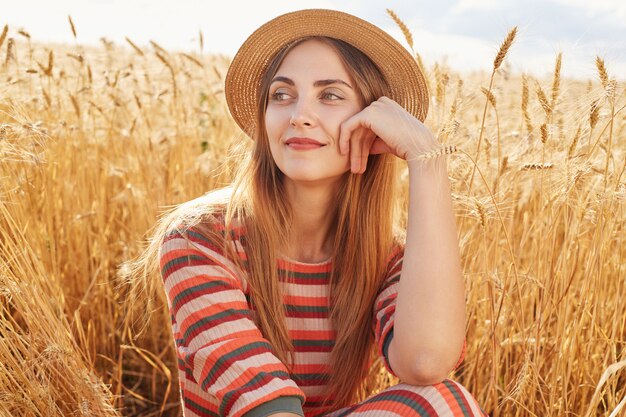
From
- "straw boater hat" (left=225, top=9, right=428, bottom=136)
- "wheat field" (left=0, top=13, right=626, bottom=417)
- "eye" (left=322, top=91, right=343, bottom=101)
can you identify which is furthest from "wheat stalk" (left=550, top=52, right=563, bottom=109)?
"eye" (left=322, top=91, right=343, bottom=101)

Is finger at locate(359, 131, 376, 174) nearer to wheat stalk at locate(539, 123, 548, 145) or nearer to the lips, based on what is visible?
the lips

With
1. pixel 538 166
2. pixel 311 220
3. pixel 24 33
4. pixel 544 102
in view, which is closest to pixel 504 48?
pixel 544 102

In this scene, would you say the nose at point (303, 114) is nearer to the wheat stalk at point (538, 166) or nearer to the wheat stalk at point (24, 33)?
the wheat stalk at point (538, 166)

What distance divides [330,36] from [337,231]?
0.50m

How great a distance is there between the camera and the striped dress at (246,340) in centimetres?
143

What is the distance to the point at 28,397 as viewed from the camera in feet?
5.07

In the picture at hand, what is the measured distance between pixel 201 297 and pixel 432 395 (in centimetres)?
53

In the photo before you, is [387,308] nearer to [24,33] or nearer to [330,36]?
[330,36]

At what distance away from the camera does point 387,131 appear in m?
1.66

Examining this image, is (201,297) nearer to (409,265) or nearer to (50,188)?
(409,265)

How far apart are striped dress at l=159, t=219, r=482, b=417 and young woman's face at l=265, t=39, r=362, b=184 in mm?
243

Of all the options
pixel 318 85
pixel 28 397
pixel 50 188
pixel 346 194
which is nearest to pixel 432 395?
pixel 346 194

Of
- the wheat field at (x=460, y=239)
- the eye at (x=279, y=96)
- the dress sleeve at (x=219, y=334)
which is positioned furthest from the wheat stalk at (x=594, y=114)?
the dress sleeve at (x=219, y=334)

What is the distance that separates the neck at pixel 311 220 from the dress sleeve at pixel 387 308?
0.17m
